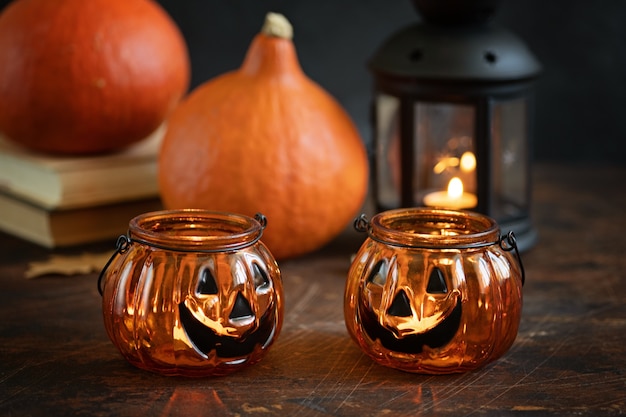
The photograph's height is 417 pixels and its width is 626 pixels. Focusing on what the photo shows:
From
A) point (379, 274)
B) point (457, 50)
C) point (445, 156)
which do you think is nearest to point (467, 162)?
point (445, 156)

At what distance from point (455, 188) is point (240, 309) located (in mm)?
472

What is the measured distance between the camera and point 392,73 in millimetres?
1185

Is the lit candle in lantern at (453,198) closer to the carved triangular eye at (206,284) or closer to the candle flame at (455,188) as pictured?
the candle flame at (455,188)

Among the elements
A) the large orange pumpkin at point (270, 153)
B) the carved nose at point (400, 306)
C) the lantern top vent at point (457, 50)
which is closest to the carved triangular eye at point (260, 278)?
the carved nose at point (400, 306)

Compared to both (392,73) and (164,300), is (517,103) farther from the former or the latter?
(164,300)

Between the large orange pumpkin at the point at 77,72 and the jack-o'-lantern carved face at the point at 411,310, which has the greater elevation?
the large orange pumpkin at the point at 77,72

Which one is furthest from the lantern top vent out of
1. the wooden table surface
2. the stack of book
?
the stack of book

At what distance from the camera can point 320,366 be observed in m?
0.87

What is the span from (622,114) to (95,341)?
1126mm

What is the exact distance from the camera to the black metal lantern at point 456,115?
1157mm

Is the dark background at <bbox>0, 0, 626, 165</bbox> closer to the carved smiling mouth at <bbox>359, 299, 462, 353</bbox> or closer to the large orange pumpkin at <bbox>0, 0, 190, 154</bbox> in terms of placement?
the large orange pumpkin at <bbox>0, 0, 190, 154</bbox>

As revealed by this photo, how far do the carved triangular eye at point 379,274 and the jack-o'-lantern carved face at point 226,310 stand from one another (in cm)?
9

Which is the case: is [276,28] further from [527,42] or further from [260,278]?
[527,42]

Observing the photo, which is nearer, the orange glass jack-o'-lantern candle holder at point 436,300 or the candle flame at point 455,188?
the orange glass jack-o'-lantern candle holder at point 436,300
